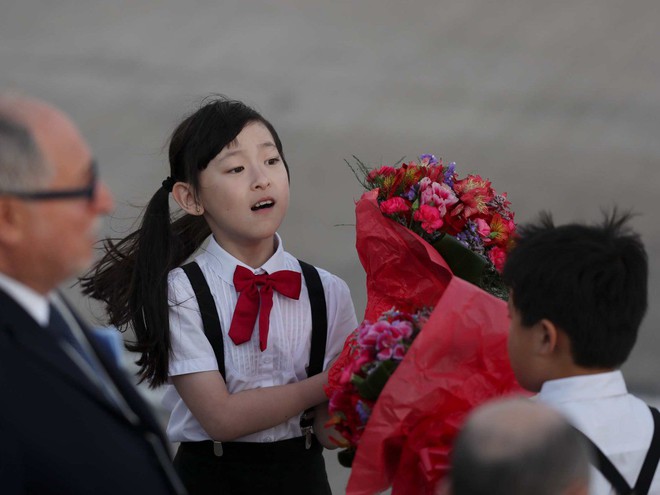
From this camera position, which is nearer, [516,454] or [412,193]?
[516,454]

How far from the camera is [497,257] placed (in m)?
2.91

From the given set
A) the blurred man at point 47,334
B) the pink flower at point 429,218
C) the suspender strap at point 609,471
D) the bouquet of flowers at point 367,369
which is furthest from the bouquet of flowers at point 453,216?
the blurred man at point 47,334

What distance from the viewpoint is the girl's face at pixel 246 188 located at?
313 centimetres

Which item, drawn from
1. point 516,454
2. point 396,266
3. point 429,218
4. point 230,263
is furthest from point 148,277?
point 516,454

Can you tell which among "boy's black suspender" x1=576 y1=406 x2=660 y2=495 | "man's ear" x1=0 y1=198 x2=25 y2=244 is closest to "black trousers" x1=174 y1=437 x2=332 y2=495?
"boy's black suspender" x1=576 y1=406 x2=660 y2=495

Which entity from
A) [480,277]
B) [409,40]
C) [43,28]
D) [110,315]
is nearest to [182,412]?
[110,315]

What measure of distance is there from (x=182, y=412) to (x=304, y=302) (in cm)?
47

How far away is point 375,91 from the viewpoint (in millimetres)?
10008

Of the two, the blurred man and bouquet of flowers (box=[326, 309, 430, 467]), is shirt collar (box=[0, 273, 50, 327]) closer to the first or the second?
the blurred man

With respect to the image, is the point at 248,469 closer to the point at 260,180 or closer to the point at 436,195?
the point at 260,180

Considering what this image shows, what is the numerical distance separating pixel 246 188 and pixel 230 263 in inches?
9.1

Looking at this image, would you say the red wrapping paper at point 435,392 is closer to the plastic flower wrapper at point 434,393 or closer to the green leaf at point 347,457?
the plastic flower wrapper at point 434,393

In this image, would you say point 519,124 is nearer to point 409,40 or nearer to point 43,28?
point 409,40

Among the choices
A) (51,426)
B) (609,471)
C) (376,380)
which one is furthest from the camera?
(376,380)
